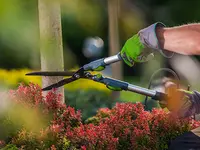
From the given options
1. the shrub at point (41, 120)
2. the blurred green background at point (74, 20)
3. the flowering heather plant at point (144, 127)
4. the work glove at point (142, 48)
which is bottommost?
the flowering heather plant at point (144, 127)

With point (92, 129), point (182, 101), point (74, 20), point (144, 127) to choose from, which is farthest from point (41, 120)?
point (74, 20)

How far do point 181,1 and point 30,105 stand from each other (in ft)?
6.13

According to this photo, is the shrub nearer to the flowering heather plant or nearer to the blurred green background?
the flowering heather plant

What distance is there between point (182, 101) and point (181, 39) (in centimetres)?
49

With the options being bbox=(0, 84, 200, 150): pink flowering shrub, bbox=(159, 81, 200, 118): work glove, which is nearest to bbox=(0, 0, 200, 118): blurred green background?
bbox=(0, 84, 200, 150): pink flowering shrub

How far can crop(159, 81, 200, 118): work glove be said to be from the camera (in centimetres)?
273

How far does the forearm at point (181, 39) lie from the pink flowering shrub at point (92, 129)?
2.05 ft

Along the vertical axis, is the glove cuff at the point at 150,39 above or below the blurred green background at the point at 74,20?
below

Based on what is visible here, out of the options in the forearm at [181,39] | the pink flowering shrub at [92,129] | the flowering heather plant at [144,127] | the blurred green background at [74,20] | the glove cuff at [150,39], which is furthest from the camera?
the flowering heather plant at [144,127]

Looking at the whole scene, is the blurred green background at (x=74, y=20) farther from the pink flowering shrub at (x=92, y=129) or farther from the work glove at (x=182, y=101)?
the work glove at (x=182, y=101)

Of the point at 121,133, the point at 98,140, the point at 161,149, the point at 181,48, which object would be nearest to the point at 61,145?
the point at 98,140

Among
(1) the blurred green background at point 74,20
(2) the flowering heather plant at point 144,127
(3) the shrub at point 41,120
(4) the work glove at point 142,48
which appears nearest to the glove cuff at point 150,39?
(4) the work glove at point 142,48

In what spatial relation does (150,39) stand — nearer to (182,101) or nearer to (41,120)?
(182,101)

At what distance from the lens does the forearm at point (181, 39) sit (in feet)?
7.68
